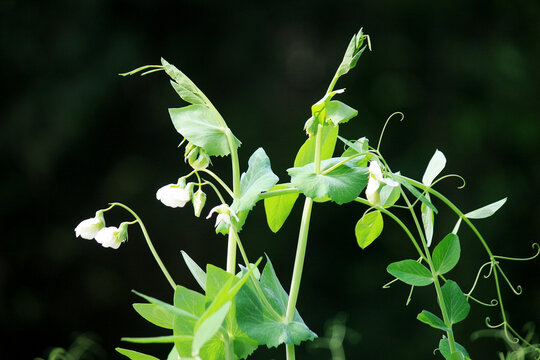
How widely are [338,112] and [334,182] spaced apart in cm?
3

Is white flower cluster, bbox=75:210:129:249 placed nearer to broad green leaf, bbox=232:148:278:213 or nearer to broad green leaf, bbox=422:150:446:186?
broad green leaf, bbox=232:148:278:213

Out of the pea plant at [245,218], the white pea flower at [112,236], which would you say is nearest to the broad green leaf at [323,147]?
the pea plant at [245,218]

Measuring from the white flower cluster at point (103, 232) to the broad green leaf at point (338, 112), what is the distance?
0.39 feet

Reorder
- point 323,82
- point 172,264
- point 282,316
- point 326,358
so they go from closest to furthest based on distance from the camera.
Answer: point 282,316 < point 326,358 < point 172,264 < point 323,82

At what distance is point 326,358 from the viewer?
1.59 m

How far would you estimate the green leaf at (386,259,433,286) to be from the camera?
35 centimetres

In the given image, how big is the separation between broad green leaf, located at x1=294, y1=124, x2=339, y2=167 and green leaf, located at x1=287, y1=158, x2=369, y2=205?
0.13ft

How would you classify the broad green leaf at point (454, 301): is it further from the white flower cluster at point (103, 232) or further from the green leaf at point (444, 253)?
the white flower cluster at point (103, 232)

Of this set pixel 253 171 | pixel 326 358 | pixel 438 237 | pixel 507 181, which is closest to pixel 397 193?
pixel 253 171

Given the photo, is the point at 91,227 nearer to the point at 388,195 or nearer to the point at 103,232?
the point at 103,232

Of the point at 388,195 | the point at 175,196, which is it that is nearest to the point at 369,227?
the point at 388,195

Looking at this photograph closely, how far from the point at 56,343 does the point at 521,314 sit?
3.80 feet

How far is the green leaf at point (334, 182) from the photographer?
316 mm

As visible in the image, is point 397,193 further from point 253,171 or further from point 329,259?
point 329,259
